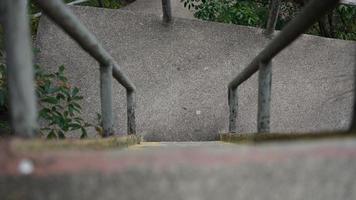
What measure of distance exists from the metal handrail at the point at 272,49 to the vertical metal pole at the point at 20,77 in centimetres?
75

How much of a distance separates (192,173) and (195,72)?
14.6ft

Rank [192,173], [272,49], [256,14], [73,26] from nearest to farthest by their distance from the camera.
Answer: [192,173] → [73,26] → [272,49] → [256,14]

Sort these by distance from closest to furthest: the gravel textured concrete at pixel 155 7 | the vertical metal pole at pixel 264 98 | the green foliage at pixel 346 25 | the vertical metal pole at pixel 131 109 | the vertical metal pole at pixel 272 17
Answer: the vertical metal pole at pixel 264 98, the vertical metal pole at pixel 131 109, the vertical metal pole at pixel 272 17, the green foliage at pixel 346 25, the gravel textured concrete at pixel 155 7

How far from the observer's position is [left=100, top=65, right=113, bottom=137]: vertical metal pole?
2424 mm

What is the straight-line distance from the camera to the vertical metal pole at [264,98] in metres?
2.21

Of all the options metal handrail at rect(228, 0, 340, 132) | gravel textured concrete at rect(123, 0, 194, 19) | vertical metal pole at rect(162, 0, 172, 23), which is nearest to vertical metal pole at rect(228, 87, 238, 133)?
metal handrail at rect(228, 0, 340, 132)

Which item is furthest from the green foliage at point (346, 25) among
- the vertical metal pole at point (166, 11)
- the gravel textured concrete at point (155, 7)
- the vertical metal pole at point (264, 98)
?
the vertical metal pole at point (264, 98)

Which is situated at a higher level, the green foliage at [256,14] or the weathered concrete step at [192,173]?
the green foliage at [256,14]

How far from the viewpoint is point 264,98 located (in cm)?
225

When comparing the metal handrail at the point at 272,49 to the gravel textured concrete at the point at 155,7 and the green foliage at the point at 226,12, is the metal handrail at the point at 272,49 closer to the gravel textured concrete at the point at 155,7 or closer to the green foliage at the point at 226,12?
the green foliage at the point at 226,12

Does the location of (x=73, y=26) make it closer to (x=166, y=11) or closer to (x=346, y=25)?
(x=166, y=11)

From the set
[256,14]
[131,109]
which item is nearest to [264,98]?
[131,109]

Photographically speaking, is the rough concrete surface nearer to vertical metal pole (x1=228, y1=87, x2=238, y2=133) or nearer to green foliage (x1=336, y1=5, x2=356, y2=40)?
vertical metal pole (x1=228, y1=87, x2=238, y2=133)

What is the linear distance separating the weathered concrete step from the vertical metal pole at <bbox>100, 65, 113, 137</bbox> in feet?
5.30
